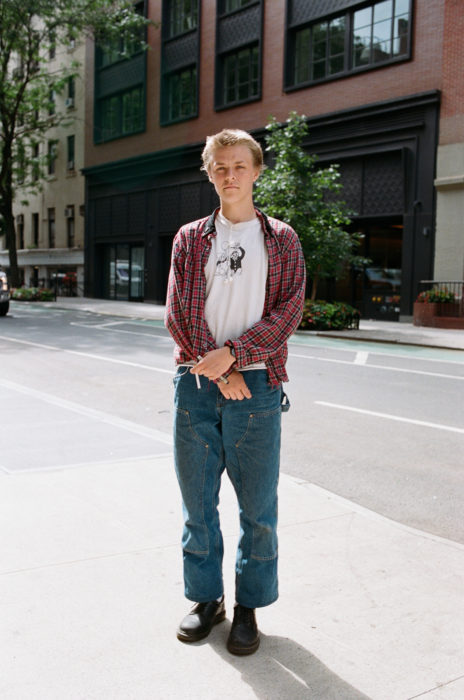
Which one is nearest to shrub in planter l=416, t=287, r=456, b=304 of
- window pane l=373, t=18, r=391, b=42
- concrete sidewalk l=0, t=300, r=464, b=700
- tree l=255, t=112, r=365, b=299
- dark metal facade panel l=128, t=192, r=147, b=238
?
tree l=255, t=112, r=365, b=299

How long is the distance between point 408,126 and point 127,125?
17202mm

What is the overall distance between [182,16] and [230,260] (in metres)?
31.9

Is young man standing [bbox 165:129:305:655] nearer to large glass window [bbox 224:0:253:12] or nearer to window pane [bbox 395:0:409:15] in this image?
window pane [bbox 395:0:409:15]

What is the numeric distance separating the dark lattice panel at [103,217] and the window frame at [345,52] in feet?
44.7

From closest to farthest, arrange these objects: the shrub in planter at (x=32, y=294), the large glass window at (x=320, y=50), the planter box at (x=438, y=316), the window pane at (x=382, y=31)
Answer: the planter box at (x=438, y=316)
the window pane at (x=382, y=31)
the large glass window at (x=320, y=50)
the shrub in planter at (x=32, y=294)

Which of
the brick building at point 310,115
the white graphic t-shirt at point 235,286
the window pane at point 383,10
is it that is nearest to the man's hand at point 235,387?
the white graphic t-shirt at point 235,286

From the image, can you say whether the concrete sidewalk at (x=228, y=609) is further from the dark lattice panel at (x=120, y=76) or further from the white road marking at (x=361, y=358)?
the dark lattice panel at (x=120, y=76)

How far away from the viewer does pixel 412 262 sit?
21.9 metres

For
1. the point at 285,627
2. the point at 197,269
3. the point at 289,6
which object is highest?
the point at 289,6

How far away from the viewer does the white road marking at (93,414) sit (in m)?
6.35

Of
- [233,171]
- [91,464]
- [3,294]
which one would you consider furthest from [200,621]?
[3,294]

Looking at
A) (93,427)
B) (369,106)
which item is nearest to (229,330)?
(93,427)

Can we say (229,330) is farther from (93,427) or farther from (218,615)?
(93,427)

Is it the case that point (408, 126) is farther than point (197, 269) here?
Yes
